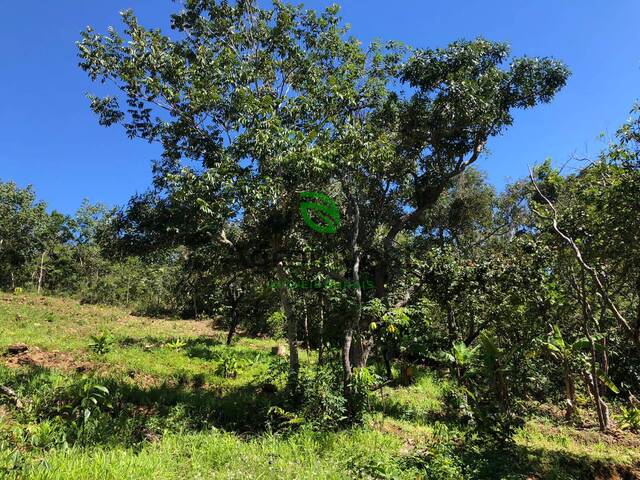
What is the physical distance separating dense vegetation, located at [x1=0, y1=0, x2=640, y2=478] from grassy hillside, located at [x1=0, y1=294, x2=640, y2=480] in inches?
2.2

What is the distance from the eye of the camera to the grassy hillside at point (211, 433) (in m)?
5.55

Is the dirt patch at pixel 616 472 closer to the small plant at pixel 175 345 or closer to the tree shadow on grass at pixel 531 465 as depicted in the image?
the tree shadow on grass at pixel 531 465

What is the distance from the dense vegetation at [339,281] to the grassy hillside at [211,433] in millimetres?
55

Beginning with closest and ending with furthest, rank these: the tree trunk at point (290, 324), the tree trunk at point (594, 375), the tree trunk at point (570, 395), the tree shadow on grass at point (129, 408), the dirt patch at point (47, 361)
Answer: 1. the tree shadow on grass at point (129, 408)
2. the tree trunk at point (594, 375)
3. the tree trunk at point (290, 324)
4. the dirt patch at point (47, 361)
5. the tree trunk at point (570, 395)

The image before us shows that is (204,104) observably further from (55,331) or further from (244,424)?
(55,331)

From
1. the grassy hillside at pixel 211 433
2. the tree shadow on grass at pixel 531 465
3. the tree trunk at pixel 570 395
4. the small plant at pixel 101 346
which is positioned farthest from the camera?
the small plant at pixel 101 346

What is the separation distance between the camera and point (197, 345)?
1566 cm

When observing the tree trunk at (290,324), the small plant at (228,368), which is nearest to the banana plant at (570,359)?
the tree trunk at (290,324)

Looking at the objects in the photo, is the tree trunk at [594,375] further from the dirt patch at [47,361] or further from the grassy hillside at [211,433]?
the dirt patch at [47,361]

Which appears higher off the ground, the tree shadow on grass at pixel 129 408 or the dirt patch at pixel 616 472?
the tree shadow on grass at pixel 129 408

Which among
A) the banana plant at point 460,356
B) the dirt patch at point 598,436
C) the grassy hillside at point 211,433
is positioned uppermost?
the banana plant at point 460,356

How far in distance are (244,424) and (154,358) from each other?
17.8 feet

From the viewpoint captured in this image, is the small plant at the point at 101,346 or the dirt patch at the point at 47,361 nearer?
the dirt patch at the point at 47,361

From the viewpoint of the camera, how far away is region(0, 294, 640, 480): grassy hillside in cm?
555
